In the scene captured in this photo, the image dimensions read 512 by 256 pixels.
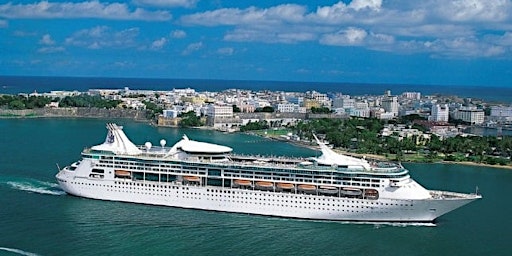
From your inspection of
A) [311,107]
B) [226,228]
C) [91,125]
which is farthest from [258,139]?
[226,228]

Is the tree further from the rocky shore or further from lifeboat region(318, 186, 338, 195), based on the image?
lifeboat region(318, 186, 338, 195)

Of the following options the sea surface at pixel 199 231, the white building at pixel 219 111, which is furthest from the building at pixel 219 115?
the sea surface at pixel 199 231

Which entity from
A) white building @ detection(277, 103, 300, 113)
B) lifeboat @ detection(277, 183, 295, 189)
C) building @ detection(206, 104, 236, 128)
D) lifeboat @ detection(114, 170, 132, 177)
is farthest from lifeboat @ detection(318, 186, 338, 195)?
white building @ detection(277, 103, 300, 113)

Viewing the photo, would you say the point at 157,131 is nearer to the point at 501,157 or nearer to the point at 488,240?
the point at 501,157

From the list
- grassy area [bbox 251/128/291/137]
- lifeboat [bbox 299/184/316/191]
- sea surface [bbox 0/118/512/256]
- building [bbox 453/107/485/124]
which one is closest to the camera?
sea surface [bbox 0/118/512/256]

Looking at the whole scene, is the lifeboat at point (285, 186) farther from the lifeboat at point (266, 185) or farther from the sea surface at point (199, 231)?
the sea surface at point (199, 231)

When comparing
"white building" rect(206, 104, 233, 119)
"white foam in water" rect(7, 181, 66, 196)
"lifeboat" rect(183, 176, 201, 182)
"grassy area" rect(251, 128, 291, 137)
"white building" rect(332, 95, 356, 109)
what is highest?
"white building" rect(332, 95, 356, 109)

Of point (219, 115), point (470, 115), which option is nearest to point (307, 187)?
point (219, 115)
